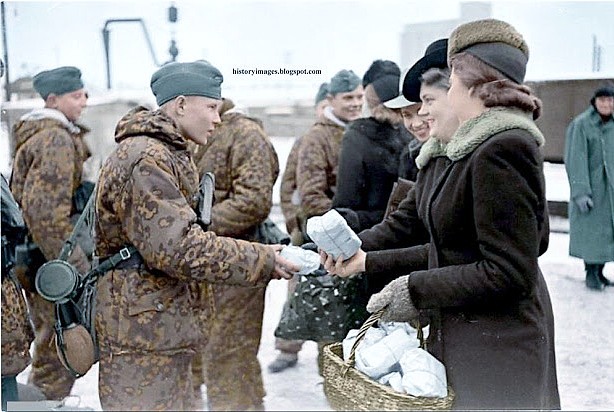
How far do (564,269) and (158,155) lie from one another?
1406 millimetres

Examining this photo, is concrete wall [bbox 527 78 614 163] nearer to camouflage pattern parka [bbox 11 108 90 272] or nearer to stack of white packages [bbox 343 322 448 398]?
stack of white packages [bbox 343 322 448 398]

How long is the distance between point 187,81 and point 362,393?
0.72m

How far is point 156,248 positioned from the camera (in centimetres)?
135

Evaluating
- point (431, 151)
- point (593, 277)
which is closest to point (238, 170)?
point (431, 151)

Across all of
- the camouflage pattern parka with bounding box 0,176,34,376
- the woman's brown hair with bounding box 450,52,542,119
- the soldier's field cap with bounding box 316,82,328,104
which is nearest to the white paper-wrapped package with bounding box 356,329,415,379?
the woman's brown hair with bounding box 450,52,542,119

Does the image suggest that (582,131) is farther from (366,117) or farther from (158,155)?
(158,155)

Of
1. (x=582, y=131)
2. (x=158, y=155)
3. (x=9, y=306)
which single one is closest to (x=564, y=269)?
(x=582, y=131)

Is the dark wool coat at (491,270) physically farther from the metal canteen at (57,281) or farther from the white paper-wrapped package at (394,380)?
the metal canteen at (57,281)

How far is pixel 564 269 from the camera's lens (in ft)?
7.27

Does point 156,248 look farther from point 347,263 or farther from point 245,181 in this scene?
point 245,181

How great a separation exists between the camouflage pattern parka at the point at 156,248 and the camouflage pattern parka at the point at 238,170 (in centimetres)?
42

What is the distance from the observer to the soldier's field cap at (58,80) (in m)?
1.63

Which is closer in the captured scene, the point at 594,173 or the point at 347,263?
the point at 347,263

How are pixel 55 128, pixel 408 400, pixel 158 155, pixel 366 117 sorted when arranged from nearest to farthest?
pixel 408 400 → pixel 158 155 → pixel 55 128 → pixel 366 117
